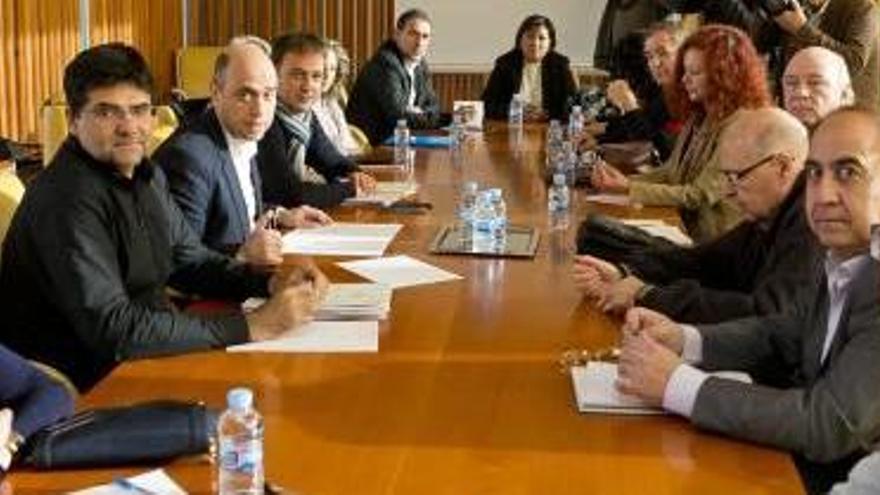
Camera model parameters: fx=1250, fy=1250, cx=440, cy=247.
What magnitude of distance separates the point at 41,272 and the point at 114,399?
58 cm

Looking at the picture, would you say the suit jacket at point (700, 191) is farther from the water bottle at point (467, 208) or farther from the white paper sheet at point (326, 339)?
the white paper sheet at point (326, 339)

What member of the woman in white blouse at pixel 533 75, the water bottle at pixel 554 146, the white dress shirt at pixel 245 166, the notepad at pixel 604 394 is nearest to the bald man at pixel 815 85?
the water bottle at pixel 554 146

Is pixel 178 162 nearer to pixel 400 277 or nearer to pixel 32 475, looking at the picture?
pixel 400 277

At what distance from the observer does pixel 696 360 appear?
235 centimetres

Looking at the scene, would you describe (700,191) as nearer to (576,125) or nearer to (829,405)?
(576,125)

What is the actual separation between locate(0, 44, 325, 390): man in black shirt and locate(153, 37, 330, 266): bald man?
49cm

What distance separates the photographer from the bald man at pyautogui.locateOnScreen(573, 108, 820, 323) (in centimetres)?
259

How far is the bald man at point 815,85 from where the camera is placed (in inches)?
167

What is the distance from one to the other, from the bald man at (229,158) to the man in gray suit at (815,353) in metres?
1.42

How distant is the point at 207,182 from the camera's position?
3.43 meters

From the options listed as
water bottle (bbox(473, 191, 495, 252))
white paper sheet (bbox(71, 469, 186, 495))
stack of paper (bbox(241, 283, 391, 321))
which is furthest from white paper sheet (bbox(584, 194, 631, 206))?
white paper sheet (bbox(71, 469, 186, 495))

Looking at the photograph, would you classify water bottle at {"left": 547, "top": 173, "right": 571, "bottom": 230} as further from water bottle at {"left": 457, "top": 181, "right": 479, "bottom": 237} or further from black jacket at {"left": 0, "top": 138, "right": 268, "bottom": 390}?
black jacket at {"left": 0, "top": 138, "right": 268, "bottom": 390}

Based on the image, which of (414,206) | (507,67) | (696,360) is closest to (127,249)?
(696,360)

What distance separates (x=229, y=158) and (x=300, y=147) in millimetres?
1024
